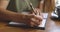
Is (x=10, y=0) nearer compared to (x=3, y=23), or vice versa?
(x=3, y=23)

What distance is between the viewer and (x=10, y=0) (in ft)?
5.49

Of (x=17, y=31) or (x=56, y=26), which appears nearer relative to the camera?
(x=17, y=31)

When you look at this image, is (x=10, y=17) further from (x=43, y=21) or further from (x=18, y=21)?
(x=43, y=21)

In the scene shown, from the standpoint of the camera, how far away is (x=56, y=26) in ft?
3.46

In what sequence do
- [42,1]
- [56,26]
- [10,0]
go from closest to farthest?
[56,26]
[10,0]
[42,1]

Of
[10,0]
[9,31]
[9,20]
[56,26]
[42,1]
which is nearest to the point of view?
[9,31]

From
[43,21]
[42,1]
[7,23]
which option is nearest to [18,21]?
[7,23]

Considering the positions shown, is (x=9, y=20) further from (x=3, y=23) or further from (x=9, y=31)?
(x=9, y=31)

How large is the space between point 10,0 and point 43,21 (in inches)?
28.0

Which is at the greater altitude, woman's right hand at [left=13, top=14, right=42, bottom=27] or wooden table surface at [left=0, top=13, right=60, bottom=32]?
woman's right hand at [left=13, top=14, right=42, bottom=27]

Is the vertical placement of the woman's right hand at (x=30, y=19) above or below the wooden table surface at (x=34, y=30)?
above

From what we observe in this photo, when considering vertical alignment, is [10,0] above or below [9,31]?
above

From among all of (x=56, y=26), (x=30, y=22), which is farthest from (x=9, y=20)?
(x=56, y=26)

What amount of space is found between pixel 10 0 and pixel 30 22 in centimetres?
72
